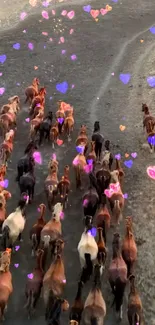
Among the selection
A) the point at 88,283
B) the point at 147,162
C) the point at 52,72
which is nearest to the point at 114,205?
the point at 88,283

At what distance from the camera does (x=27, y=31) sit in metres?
22.4

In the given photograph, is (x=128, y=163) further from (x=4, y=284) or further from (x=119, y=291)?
(x=4, y=284)

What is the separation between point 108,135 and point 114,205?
445cm

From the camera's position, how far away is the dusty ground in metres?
10.3

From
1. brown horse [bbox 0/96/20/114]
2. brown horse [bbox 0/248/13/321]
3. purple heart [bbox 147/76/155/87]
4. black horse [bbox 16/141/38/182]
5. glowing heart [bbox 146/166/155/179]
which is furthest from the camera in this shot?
purple heart [bbox 147/76/155/87]

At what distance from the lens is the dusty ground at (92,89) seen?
1030 cm

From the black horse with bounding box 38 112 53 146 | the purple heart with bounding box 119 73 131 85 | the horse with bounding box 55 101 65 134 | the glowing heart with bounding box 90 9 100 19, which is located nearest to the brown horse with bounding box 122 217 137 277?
the black horse with bounding box 38 112 53 146

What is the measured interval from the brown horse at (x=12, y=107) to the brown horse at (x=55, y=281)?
7.01 m

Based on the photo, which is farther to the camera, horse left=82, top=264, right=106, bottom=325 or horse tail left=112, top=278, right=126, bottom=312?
horse tail left=112, top=278, right=126, bottom=312

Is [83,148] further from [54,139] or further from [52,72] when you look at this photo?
[52,72]

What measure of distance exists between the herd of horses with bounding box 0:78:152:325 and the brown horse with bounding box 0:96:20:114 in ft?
0.11

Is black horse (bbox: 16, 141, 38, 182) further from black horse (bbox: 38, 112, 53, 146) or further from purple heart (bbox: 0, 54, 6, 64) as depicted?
purple heart (bbox: 0, 54, 6, 64)

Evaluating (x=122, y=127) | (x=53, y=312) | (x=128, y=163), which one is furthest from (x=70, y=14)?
(x=53, y=312)

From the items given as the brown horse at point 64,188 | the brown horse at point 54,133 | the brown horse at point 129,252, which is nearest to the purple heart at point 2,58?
the brown horse at point 54,133
